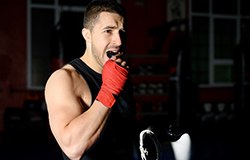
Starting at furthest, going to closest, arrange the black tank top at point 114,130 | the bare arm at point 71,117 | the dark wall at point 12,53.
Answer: the dark wall at point 12,53 < the black tank top at point 114,130 < the bare arm at point 71,117

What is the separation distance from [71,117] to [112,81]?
0.19m

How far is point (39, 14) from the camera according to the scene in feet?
19.9

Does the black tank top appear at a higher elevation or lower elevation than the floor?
higher

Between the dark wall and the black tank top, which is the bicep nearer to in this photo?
the black tank top

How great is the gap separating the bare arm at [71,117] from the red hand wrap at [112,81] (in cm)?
4

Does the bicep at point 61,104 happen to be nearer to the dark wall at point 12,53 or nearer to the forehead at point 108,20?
the forehead at point 108,20

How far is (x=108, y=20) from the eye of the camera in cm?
143

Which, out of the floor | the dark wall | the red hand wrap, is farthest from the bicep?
the dark wall

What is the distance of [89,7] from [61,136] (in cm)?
56

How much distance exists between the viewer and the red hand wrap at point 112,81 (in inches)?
49.1

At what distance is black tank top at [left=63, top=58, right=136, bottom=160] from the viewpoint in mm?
1350

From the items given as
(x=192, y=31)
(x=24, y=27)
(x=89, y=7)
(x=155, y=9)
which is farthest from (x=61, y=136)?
(x=192, y=31)

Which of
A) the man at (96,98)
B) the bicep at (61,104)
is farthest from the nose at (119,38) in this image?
the bicep at (61,104)

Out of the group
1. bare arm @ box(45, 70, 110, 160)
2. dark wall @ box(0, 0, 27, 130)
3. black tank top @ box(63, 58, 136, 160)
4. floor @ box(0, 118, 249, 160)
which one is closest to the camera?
bare arm @ box(45, 70, 110, 160)
